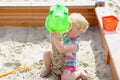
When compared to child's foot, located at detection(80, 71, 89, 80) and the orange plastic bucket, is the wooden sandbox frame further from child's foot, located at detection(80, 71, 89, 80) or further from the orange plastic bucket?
child's foot, located at detection(80, 71, 89, 80)

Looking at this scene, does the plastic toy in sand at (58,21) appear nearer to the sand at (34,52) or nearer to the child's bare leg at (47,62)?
the child's bare leg at (47,62)

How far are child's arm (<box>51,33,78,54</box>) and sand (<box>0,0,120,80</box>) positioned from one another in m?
0.35

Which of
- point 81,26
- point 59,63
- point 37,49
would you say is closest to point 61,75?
point 59,63

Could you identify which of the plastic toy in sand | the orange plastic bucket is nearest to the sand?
the orange plastic bucket

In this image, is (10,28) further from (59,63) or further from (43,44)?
(59,63)

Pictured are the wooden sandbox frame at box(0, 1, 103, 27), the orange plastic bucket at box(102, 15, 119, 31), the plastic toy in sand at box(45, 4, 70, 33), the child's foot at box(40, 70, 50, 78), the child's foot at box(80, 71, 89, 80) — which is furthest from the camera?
the wooden sandbox frame at box(0, 1, 103, 27)

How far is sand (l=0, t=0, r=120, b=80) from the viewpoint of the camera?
2.73m

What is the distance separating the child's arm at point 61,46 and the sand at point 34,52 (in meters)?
0.35

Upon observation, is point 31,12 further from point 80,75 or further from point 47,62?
point 80,75

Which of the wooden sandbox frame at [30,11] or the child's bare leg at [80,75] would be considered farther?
the wooden sandbox frame at [30,11]

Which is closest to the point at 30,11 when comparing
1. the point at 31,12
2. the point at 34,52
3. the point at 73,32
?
the point at 31,12

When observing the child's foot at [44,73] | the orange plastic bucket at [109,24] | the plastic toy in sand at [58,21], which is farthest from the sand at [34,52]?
the plastic toy in sand at [58,21]

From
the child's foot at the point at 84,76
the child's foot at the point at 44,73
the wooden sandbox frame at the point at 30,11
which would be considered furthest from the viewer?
the wooden sandbox frame at the point at 30,11

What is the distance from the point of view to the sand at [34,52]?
8.95 ft
